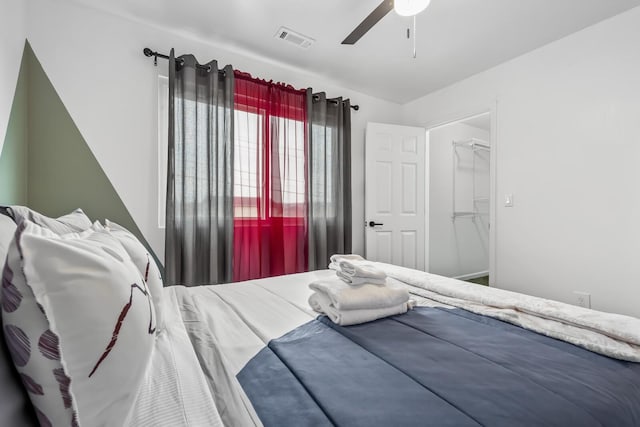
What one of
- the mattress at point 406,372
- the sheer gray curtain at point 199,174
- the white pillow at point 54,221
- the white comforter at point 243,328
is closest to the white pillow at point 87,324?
the white comforter at point 243,328

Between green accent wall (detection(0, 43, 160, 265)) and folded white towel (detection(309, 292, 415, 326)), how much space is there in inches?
76.4

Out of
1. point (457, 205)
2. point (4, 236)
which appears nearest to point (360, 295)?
point (4, 236)

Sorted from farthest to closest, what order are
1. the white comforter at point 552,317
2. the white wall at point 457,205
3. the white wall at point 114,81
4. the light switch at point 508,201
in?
the white wall at point 457,205 < the light switch at point 508,201 < the white wall at point 114,81 < the white comforter at point 552,317

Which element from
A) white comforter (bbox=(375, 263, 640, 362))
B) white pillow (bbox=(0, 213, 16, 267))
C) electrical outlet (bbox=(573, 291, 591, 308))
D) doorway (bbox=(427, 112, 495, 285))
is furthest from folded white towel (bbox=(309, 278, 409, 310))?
doorway (bbox=(427, 112, 495, 285))

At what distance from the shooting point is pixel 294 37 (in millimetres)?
2471

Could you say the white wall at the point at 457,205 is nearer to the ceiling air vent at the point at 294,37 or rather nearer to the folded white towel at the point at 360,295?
the ceiling air vent at the point at 294,37

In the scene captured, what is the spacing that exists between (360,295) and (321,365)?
40 centimetres

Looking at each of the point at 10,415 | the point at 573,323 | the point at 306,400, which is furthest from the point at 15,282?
the point at 573,323

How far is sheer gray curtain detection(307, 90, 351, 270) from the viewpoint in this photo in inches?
119

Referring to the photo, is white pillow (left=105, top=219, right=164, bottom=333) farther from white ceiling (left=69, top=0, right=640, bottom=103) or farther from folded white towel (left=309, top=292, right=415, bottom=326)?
white ceiling (left=69, top=0, right=640, bottom=103)

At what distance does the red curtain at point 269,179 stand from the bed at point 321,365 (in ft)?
5.09

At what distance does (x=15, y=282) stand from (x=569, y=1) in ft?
10.5

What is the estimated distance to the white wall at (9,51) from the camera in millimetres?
1575

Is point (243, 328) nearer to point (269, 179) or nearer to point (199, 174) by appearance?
point (199, 174)
